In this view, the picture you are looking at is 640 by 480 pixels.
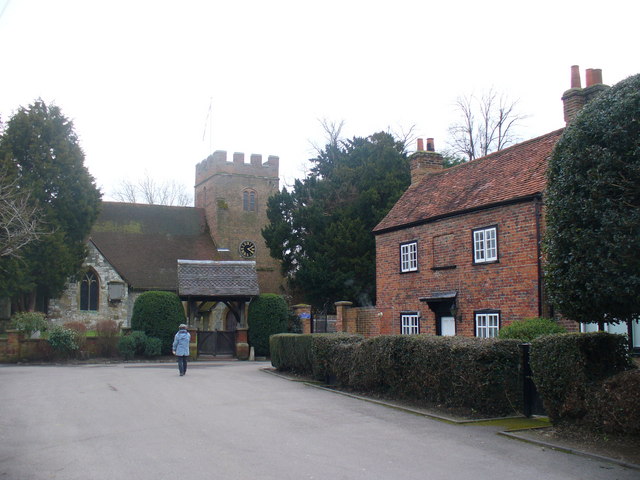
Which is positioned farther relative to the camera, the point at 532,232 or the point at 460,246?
the point at 460,246

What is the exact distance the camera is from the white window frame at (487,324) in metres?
19.5

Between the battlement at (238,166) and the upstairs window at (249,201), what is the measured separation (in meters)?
1.56

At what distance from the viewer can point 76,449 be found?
8680 mm

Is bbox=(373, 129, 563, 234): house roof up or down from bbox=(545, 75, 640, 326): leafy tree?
up

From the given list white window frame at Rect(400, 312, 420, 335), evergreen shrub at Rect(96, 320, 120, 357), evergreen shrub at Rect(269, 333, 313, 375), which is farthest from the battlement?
evergreen shrub at Rect(269, 333, 313, 375)

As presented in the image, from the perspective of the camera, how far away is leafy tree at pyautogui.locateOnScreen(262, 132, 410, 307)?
36.7 m

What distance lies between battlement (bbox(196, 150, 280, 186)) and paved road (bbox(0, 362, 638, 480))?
35.7 metres

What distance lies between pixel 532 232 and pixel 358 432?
10.5 metres

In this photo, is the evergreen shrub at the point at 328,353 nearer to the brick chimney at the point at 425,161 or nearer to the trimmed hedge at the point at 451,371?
the trimmed hedge at the point at 451,371

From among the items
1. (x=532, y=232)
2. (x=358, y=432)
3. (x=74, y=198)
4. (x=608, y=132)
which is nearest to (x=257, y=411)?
(x=358, y=432)

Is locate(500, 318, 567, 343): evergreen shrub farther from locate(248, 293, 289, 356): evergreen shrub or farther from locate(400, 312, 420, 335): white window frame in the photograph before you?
locate(248, 293, 289, 356): evergreen shrub

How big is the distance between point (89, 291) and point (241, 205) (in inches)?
549

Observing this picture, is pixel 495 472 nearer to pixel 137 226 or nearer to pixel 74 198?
pixel 74 198

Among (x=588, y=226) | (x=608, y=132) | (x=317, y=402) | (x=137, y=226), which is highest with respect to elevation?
(x=137, y=226)
